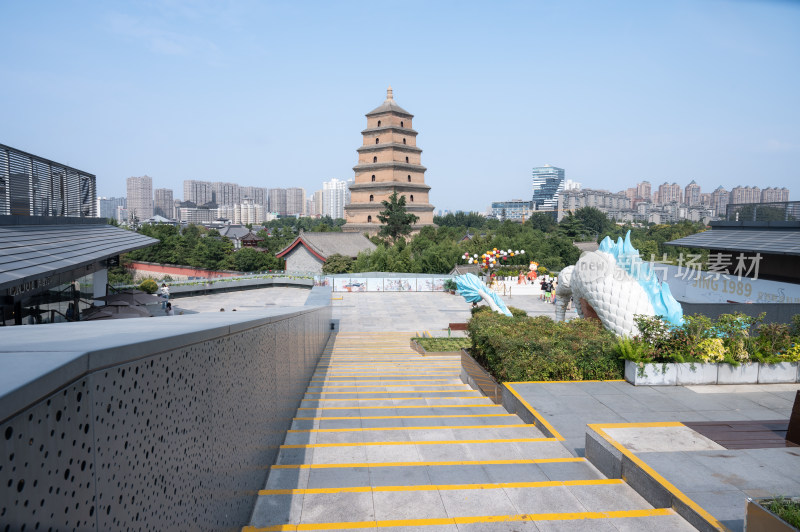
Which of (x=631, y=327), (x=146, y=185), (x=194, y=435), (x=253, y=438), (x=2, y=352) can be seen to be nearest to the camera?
(x=2, y=352)

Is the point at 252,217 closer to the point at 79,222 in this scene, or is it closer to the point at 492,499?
the point at 79,222

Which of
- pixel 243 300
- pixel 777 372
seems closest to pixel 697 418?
pixel 777 372

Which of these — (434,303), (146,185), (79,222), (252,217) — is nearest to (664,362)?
(79,222)

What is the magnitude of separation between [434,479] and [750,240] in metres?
18.1

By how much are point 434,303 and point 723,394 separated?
20.7 m

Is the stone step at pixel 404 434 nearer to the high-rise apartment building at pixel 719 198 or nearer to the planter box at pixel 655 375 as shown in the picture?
the planter box at pixel 655 375

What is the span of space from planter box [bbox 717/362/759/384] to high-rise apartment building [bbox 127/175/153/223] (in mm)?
200820

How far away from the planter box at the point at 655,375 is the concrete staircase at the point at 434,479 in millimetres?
2001

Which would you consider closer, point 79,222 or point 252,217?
point 79,222

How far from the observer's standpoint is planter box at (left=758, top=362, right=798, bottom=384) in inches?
306

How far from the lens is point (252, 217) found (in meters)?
177

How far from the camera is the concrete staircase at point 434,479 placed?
3.61 meters

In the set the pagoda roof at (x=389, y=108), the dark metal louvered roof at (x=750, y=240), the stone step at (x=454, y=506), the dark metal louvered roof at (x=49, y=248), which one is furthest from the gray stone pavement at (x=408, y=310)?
the pagoda roof at (x=389, y=108)

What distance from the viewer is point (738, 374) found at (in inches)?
304
